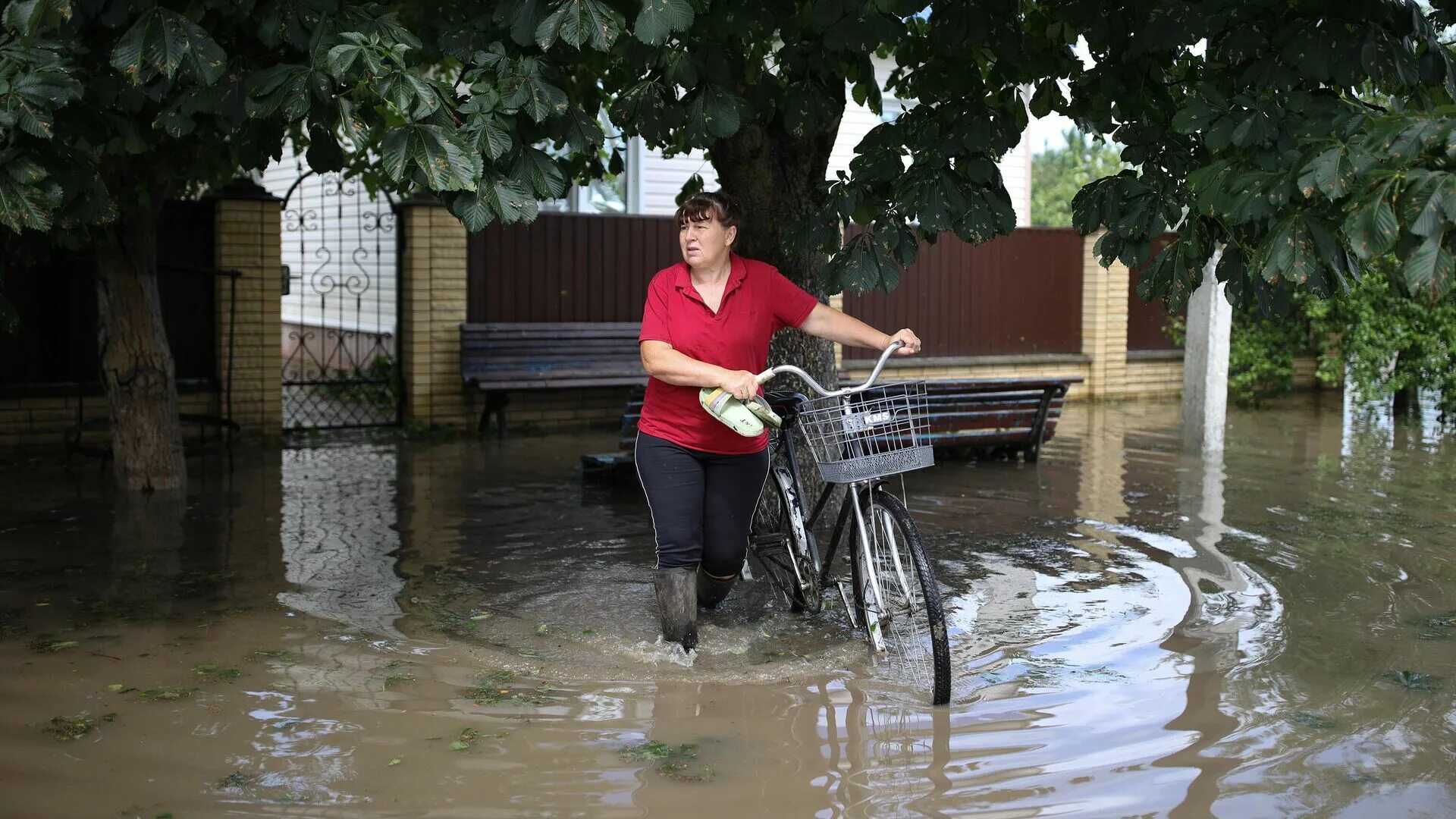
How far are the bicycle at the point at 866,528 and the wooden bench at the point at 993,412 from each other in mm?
4426

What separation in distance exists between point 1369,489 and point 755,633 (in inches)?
223

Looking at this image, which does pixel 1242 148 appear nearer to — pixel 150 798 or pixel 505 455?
pixel 150 798

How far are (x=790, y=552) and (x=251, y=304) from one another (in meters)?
7.18

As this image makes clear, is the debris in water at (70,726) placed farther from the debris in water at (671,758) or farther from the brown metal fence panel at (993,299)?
the brown metal fence panel at (993,299)

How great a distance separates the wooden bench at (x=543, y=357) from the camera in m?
12.2

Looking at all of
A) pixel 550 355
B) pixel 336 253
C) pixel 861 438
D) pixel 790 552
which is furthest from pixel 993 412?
pixel 336 253

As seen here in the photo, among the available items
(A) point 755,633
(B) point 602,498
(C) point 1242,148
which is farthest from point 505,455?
(C) point 1242,148

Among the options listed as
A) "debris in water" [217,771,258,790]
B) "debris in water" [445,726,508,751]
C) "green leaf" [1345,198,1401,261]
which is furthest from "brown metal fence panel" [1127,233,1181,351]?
"debris in water" [217,771,258,790]

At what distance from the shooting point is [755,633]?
553cm

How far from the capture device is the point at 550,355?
41.5 feet

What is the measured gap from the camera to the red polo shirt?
505 centimetres

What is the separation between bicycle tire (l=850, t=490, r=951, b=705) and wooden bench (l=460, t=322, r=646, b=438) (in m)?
7.09

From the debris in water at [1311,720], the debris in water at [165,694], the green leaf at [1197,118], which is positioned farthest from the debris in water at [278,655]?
the green leaf at [1197,118]

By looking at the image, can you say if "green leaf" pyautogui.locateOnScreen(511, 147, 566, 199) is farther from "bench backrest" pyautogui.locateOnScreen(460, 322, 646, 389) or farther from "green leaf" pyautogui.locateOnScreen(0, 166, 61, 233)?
"bench backrest" pyautogui.locateOnScreen(460, 322, 646, 389)
